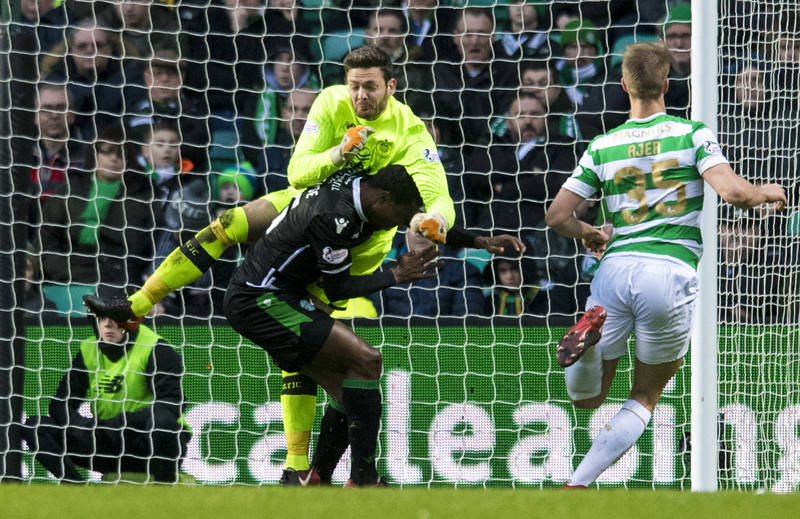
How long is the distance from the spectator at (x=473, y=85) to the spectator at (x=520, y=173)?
133 mm

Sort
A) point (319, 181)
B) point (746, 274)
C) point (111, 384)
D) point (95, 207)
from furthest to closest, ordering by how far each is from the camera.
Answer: point (95, 207), point (111, 384), point (746, 274), point (319, 181)

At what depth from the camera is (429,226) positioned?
4242 mm

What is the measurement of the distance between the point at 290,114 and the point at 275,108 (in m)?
0.11

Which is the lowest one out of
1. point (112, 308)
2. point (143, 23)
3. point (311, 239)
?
point (112, 308)

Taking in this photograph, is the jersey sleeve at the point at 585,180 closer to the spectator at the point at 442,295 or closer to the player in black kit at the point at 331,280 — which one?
the player in black kit at the point at 331,280

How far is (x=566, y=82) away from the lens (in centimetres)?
614

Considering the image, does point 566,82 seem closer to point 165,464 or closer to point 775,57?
point 775,57

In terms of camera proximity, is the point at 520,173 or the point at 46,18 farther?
the point at 46,18

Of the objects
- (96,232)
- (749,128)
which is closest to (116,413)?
(96,232)

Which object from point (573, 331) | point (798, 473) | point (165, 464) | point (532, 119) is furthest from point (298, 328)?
point (798, 473)

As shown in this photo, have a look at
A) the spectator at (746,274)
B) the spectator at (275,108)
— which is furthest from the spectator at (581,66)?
the spectator at (275,108)

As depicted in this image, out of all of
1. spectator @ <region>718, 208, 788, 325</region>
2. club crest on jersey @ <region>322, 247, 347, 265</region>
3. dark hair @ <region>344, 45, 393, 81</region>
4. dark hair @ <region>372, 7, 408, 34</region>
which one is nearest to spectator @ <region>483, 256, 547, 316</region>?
spectator @ <region>718, 208, 788, 325</region>

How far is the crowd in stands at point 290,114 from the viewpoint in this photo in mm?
5961

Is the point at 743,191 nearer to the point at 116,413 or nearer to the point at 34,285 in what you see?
the point at 116,413
